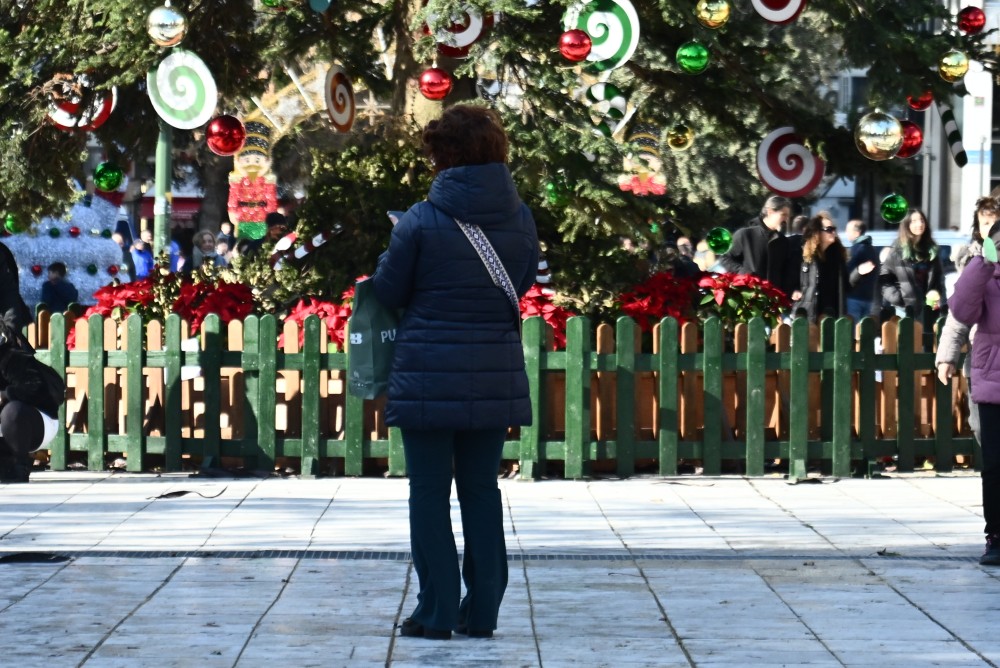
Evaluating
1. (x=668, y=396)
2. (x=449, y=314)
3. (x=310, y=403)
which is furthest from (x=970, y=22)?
(x=449, y=314)

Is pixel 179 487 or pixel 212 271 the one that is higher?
pixel 212 271

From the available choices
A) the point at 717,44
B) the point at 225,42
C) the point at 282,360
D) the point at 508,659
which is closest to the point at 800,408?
the point at 717,44

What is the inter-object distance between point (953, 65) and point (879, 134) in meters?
0.64

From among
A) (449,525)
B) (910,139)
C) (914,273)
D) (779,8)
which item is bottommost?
(449,525)

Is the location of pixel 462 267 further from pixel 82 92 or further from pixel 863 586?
pixel 82 92

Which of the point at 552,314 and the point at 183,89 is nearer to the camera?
the point at 552,314

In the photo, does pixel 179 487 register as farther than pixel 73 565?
Yes

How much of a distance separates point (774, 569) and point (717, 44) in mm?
4684

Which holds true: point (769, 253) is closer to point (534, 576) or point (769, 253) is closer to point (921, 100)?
point (921, 100)

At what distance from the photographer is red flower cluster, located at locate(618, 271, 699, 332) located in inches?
437

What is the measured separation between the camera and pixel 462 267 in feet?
18.4

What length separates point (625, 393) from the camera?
1046 centimetres

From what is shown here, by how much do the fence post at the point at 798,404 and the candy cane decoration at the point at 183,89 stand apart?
4.12 metres

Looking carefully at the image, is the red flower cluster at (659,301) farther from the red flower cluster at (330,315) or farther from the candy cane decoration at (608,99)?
the red flower cluster at (330,315)
